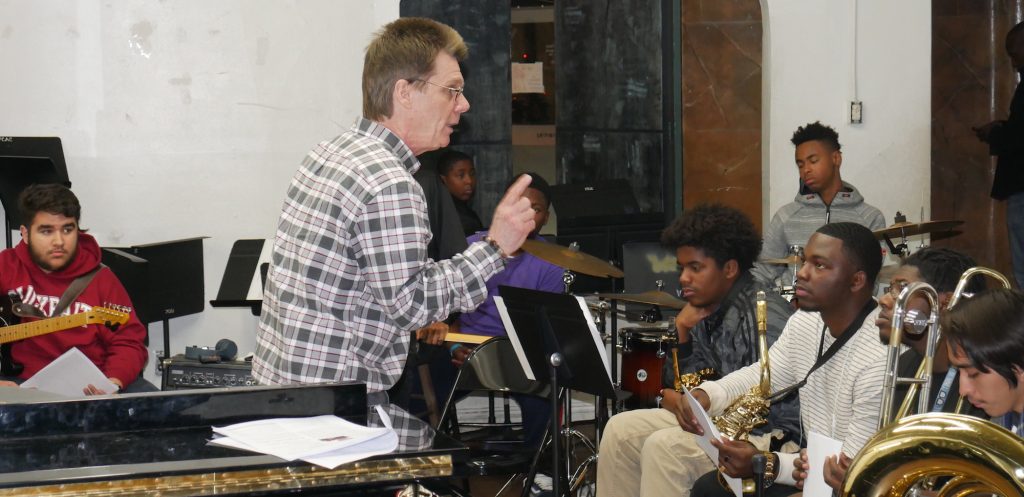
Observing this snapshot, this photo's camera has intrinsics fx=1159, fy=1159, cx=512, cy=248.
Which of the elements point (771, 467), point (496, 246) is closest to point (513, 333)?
point (771, 467)

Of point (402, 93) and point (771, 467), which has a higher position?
point (402, 93)

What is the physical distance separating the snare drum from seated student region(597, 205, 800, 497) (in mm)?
654

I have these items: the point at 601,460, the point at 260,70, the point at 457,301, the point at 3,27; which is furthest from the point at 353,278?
the point at 3,27

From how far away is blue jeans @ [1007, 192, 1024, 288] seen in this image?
6613 millimetres

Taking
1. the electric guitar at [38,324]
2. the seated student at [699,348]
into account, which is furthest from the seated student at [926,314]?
the electric guitar at [38,324]

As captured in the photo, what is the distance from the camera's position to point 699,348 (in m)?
4.30

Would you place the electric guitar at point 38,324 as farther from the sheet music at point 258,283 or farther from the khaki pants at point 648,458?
the khaki pants at point 648,458

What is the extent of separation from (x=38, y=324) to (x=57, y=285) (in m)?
0.23

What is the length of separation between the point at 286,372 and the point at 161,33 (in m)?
3.90

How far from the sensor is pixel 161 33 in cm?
608

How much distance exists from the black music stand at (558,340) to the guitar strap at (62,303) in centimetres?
219

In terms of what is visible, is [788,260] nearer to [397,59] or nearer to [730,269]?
[730,269]

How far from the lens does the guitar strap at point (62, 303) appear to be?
16.2 ft

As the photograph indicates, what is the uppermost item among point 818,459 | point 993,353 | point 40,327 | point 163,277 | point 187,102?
point 187,102
